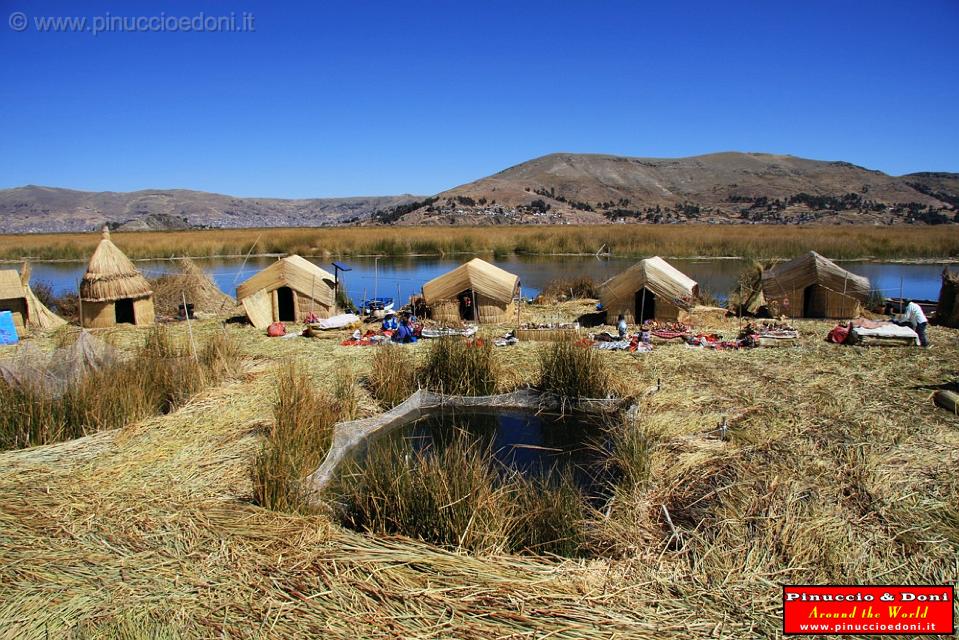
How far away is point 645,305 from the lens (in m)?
11.2

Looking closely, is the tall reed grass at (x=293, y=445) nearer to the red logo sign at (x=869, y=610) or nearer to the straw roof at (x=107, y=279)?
the red logo sign at (x=869, y=610)

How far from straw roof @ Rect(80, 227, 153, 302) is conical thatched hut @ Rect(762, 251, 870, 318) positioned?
1213 centimetres

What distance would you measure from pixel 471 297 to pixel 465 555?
8517mm

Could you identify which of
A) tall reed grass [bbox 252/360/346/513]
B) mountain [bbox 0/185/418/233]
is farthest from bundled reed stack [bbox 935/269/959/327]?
mountain [bbox 0/185/418/233]

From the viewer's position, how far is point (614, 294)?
435 inches

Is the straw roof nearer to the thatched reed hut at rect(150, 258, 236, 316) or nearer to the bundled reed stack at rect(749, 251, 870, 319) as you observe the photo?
the thatched reed hut at rect(150, 258, 236, 316)

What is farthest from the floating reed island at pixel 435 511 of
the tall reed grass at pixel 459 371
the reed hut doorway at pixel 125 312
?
the reed hut doorway at pixel 125 312

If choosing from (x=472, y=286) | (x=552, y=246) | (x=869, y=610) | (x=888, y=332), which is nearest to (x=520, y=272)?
(x=552, y=246)

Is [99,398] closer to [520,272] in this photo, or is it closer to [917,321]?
[917,321]

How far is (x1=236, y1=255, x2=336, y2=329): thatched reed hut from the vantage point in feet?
37.4

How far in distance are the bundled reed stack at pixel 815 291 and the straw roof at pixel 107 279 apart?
39.8ft

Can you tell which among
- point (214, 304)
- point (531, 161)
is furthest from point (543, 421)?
point (531, 161)

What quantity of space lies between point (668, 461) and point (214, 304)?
11745 millimetres

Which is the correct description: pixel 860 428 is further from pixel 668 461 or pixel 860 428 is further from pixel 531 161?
pixel 531 161
